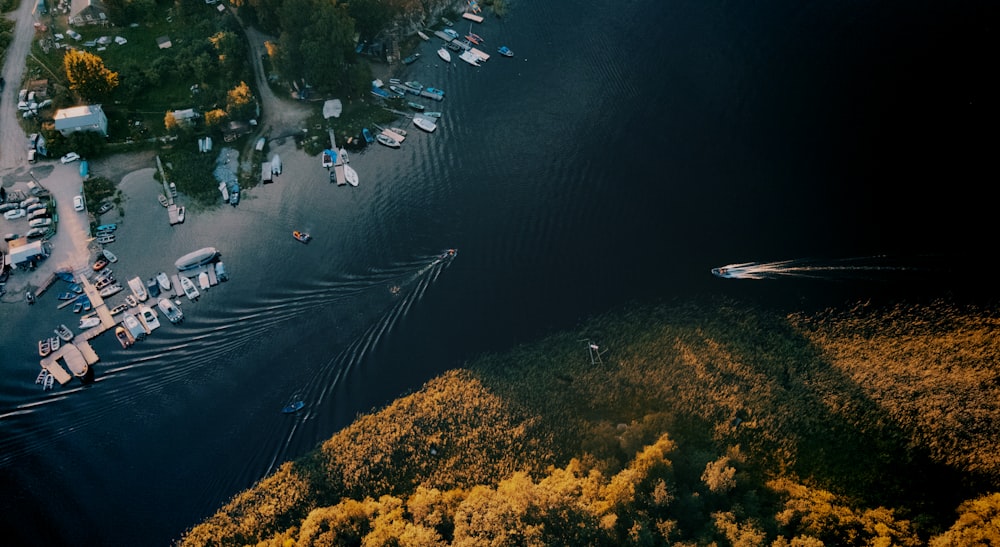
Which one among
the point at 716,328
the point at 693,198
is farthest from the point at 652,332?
the point at 693,198

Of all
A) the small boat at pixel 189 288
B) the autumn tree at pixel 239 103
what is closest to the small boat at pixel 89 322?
the small boat at pixel 189 288

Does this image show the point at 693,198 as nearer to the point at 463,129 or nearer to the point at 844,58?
the point at 463,129

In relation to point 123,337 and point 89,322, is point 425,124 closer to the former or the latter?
point 123,337

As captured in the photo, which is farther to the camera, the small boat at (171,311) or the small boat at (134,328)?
the small boat at (171,311)

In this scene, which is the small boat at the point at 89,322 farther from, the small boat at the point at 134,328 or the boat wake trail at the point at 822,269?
the boat wake trail at the point at 822,269

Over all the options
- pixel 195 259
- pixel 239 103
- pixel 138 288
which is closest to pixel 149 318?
pixel 138 288

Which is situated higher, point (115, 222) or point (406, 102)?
point (406, 102)
